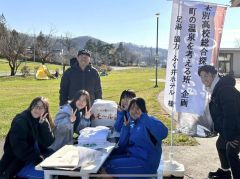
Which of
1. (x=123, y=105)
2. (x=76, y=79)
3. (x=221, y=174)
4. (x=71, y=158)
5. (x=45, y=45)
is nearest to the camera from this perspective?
(x=71, y=158)

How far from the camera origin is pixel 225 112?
16.3ft

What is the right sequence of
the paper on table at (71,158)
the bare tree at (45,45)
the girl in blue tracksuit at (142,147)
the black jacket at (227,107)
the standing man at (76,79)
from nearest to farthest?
the paper on table at (71,158) < the girl in blue tracksuit at (142,147) < the black jacket at (227,107) < the standing man at (76,79) < the bare tree at (45,45)

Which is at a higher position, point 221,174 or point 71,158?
point 71,158

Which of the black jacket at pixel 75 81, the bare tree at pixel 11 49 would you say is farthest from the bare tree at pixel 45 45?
the black jacket at pixel 75 81

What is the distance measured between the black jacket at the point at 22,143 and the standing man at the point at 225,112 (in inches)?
91.9

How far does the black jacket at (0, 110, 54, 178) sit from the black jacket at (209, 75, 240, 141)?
2359mm

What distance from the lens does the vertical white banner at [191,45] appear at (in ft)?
19.4

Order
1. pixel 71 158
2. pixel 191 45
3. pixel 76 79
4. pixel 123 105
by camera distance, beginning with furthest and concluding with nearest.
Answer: pixel 76 79 < pixel 123 105 < pixel 191 45 < pixel 71 158

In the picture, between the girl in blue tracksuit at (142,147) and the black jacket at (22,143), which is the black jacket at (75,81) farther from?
the girl in blue tracksuit at (142,147)

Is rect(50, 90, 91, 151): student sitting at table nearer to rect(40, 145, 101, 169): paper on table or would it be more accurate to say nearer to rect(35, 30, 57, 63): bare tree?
rect(40, 145, 101, 169): paper on table

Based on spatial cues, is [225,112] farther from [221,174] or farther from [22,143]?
[22,143]

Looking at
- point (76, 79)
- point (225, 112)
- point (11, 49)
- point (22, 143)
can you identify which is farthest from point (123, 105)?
point (11, 49)

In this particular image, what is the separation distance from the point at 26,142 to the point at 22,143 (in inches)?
3.3

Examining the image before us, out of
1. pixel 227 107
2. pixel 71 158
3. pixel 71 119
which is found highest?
pixel 227 107
